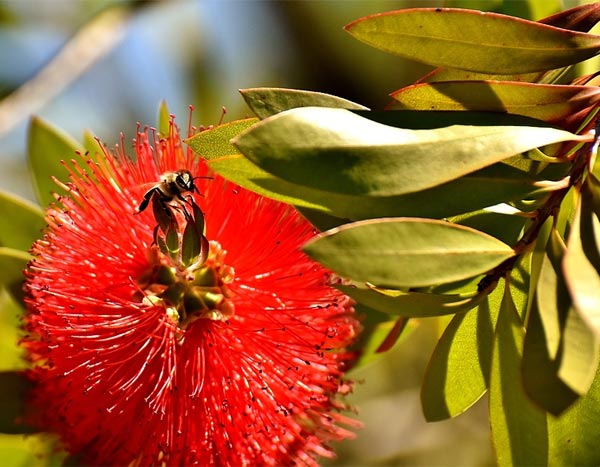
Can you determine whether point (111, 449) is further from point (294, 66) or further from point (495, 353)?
point (294, 66)

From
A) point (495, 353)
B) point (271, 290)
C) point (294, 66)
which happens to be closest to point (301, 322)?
point (271, 290)

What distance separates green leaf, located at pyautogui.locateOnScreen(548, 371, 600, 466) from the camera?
1477 millimetres

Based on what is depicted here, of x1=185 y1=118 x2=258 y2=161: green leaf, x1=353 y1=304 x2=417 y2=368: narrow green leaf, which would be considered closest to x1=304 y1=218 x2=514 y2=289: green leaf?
x1=185 y1=118 x2=258 y2=161: green leaf

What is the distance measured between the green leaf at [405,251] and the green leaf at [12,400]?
51.9 inches

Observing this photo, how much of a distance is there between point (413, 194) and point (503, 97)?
0.24m

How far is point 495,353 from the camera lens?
1438mm

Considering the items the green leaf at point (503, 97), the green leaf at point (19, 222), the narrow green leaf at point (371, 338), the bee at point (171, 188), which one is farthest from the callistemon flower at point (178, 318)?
the green leaf at point (503, 97)

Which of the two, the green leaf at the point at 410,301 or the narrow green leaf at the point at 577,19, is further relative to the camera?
the narrow green leaf at the point at 577,19

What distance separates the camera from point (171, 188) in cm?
162

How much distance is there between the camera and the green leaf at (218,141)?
149 cm

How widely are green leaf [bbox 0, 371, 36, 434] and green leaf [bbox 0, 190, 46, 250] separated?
33 cm

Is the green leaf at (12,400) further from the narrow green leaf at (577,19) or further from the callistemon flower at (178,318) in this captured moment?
the narrow green leaf at (577,19)

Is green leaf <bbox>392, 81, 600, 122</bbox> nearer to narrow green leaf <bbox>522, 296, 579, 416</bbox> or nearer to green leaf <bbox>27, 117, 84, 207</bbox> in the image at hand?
narrow green leaf <bbox>522, 296, 579, 416</bbox>

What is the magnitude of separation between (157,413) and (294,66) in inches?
151
